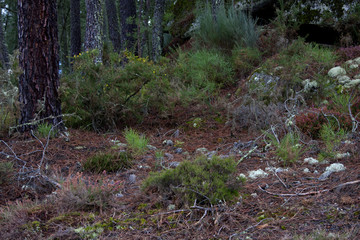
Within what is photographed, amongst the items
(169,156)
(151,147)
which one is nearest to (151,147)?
(151,147)

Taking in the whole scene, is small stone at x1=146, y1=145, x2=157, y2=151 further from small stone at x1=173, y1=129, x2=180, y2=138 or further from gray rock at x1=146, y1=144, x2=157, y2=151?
small stone at x1=173, y1=129, x2=180, y2=138

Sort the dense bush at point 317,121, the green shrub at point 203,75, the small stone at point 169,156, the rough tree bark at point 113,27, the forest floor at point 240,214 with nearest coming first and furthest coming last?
the forest floor at point 240,214
the small stone at point 169,156
the dense bush at point 317,121
the green shrub at point 203,75
the rough tree bark at point 113,27

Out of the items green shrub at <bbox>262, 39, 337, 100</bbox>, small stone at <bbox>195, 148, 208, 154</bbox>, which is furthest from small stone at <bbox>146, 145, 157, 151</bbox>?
green shrub at <bbox>262, 39, 337, 100</bbox>

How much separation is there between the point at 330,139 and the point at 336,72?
239 cm

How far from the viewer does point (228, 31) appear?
320 inches

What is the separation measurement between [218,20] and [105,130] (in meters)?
4.60

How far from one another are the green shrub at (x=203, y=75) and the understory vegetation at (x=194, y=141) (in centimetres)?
3

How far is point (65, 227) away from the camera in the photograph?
7.17 feet

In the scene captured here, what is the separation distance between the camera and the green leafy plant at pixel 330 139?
330cm

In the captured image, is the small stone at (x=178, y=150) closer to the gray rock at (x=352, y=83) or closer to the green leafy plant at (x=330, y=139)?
the green leafy plant at (x=330, y=139)

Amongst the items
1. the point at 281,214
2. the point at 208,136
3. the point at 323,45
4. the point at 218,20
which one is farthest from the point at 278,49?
the point at 281,214

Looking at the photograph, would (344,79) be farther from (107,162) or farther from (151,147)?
(107,162)

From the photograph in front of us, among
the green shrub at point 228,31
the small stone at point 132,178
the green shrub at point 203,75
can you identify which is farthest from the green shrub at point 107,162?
the green shrub at point 228,31

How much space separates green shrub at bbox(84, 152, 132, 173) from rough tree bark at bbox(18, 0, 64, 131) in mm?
1161
